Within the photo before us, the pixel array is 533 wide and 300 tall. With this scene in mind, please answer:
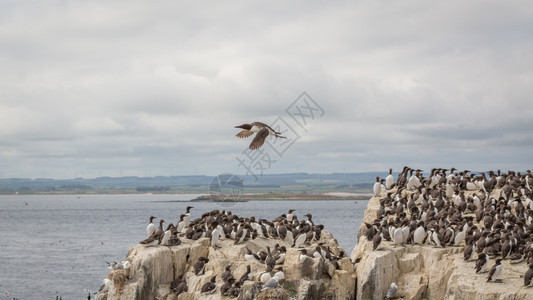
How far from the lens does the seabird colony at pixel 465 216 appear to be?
2359 centimetres

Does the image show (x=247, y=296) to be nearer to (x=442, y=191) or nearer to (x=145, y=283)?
(x=145, y=283)

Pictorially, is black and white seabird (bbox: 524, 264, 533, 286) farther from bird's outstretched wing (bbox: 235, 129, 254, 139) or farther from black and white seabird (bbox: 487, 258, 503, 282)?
bird's outstretched wing (bbox: 235, 129, 254, 139)

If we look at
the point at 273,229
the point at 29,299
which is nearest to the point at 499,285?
the point at 273,229

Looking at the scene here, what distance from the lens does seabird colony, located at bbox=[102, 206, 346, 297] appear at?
23.4 meters

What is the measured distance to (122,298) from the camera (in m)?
25.2

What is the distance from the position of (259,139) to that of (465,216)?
16.3m

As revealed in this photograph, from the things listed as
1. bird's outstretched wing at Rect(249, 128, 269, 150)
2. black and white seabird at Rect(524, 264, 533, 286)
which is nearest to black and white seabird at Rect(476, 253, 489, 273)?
black and white seabird at Rect(524, 264, 533, 286)

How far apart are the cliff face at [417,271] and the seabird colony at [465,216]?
393 mm

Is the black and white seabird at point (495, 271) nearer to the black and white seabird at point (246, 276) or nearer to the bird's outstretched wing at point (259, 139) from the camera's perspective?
the black and white seabird at point (246, 276)

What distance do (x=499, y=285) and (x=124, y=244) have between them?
57454mm

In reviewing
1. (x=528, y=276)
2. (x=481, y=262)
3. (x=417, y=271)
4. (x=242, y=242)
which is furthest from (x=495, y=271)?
(x=242, y=242)

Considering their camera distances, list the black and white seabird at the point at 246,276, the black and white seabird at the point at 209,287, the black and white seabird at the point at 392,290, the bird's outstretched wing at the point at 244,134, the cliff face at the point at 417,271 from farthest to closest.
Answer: the black and white seabird at the point at 392,290 → the black and white seabird at the point at 209,287 → the black and white seabird at the point at 246,276 → the cliff face at the point at 417,271 → the bird's outstretched wing at the point at 244,134

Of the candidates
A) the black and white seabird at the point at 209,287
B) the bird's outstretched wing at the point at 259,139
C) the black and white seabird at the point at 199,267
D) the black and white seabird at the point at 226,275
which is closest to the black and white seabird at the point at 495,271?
the black and white seabird at the point at 226,275

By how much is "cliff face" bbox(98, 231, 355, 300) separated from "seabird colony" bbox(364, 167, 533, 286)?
2.23m
